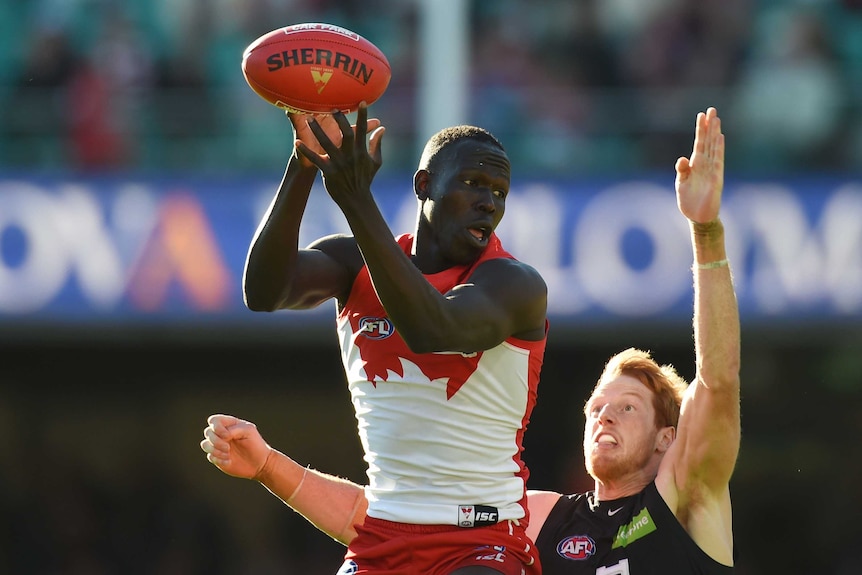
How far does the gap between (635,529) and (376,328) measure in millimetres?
1264

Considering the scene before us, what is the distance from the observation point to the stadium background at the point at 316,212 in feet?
34.8

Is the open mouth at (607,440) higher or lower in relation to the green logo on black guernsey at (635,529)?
higher

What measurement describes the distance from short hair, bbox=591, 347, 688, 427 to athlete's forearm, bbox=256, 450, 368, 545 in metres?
1.05

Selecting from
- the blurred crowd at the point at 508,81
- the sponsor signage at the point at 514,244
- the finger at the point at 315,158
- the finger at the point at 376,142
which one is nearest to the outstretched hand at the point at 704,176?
the finger at the point at 376,142

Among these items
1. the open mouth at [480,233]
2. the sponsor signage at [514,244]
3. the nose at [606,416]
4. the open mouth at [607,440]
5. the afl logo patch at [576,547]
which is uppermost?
the sponsor signage at [514,244]

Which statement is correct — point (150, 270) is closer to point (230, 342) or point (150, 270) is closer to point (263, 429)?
point (230, 342)

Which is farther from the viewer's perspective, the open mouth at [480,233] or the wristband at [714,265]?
the wristband at [714,265]

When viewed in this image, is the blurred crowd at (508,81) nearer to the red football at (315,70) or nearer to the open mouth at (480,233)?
the red football at (315,70)

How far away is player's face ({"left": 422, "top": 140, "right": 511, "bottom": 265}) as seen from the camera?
4.50 m

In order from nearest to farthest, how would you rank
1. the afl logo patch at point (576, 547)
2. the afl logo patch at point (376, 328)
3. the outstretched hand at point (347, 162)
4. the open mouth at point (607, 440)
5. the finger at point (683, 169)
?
the outstretched hand at point (347, 162), the afl logo patch at point (376, 328), the finger at point (683, 169), the afl logo patch at point (576, 547), the open mouth at point (607, 440)

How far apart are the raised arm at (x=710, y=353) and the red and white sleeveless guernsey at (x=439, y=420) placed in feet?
2.41

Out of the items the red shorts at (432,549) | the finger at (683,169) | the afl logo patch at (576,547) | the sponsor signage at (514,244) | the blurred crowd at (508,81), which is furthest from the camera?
the blurred crowd at (508,81)

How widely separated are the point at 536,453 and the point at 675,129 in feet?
12.3

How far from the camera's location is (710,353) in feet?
16.3
